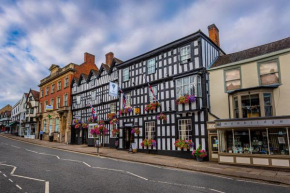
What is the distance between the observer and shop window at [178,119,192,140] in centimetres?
1653

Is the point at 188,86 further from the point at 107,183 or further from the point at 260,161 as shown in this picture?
the point at 107,183

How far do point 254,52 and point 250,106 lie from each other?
4.79 metres

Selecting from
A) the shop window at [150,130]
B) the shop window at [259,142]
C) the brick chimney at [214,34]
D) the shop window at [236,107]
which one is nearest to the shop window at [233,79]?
the shop window at [236,107]

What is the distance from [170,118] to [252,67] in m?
7.77

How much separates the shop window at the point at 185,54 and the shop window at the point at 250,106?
5813 millimetres

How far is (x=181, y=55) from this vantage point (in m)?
18.1

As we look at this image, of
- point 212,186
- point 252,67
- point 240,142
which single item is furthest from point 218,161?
point 252,67

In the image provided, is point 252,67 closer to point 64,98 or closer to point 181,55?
point 181,55

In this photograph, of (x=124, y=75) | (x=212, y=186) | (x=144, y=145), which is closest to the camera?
(x=212, y=186)

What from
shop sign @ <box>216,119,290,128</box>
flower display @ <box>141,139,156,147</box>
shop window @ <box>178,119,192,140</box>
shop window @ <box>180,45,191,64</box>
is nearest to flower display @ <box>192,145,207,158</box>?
shop window @ <box>178,119,192,140</box>

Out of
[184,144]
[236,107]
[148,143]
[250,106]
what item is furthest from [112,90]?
[250,106]

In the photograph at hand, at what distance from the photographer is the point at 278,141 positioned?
40.3 ft

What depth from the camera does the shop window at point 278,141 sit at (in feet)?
39.5

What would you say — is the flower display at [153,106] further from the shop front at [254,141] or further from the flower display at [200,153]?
the shop front at [254,141]
